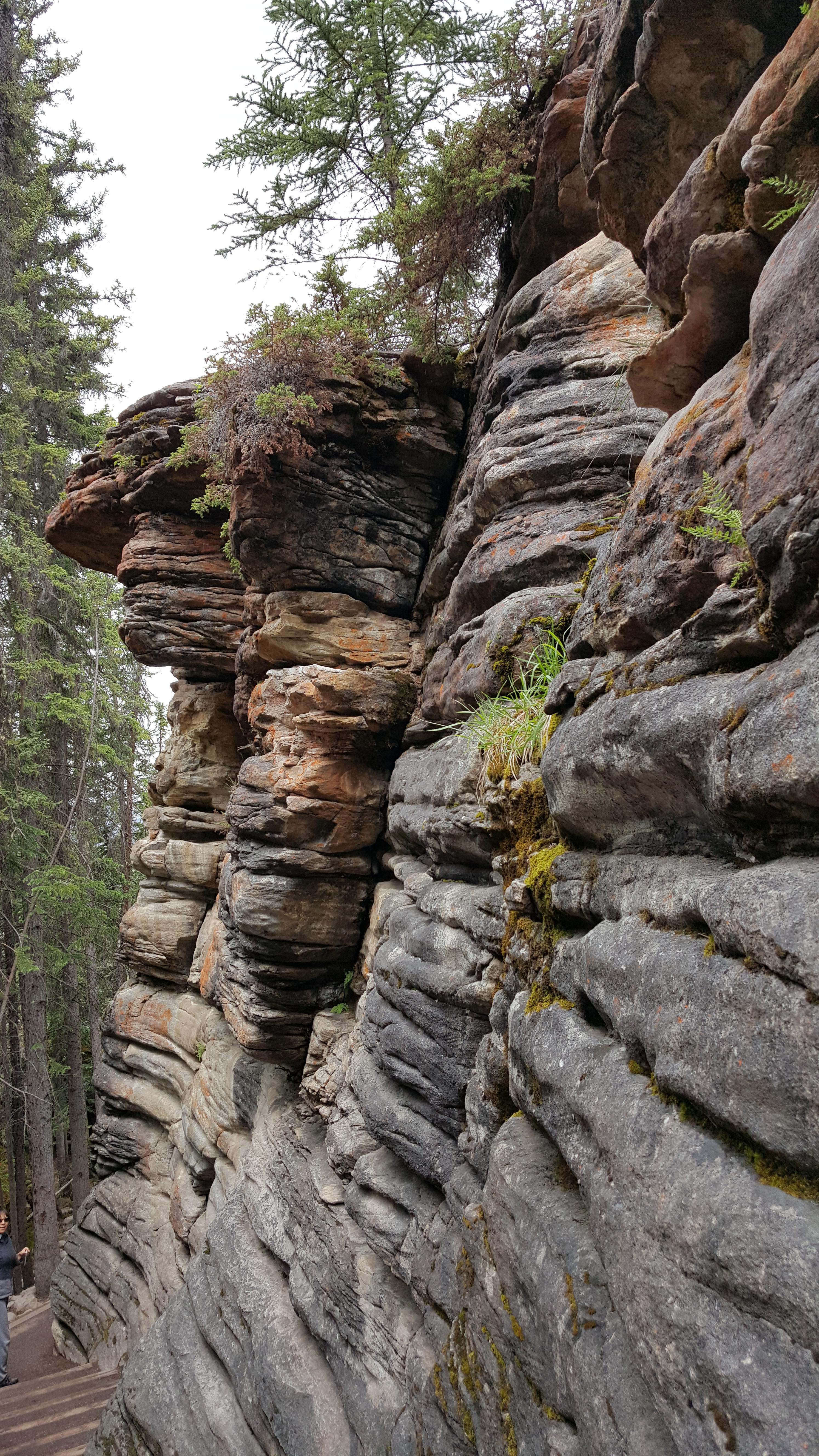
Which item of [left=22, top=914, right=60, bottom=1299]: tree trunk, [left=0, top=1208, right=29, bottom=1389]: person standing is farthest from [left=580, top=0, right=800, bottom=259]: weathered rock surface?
[left=22, top=914, right=60, bottom=1299]: tree trunk

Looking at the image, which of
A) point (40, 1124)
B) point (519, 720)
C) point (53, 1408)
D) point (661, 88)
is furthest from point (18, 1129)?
point (661, 88)

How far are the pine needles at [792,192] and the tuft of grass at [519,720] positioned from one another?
8.12 ft

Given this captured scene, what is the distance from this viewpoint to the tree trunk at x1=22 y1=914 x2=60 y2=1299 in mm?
14789

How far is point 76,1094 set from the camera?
17.6 m

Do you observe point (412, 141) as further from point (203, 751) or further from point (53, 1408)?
point (53, 1408)

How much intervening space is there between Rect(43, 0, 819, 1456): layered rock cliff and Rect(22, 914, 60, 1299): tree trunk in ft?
12.9

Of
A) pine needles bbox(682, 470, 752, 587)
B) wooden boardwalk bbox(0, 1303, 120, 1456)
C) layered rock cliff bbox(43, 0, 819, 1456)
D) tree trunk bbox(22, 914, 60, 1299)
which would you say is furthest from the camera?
tree trunk bbox(22, 914, 60, 1299)

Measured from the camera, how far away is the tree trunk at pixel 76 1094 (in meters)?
17.6

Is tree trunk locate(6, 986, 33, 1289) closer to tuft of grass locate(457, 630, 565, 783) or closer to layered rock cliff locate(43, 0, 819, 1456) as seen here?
layered rock cliff locate(43, 0, 819, 1456)

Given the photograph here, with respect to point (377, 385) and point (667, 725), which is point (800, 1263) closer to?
point (667, 725)

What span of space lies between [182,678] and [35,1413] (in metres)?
9.91

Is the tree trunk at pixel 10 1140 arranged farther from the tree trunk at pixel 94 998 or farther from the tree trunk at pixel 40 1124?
the tree trunk at pixel 94 998

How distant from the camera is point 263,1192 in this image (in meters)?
7.52

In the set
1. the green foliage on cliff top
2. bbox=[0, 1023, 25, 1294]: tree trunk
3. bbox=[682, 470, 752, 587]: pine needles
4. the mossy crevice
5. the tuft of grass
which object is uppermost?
the green foliage on cliff top
